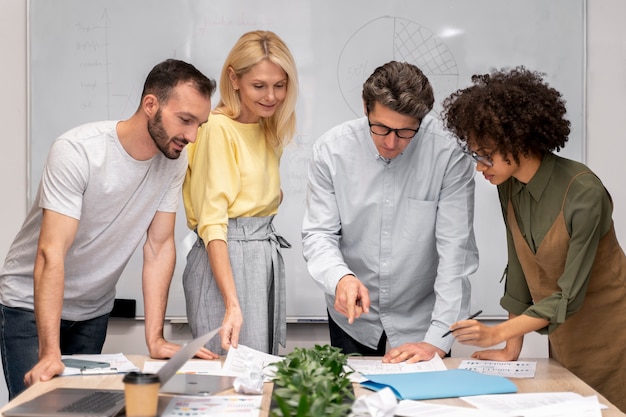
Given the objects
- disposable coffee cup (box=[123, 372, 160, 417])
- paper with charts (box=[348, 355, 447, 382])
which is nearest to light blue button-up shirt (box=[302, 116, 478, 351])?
paper with charts (box=[348, 355, 447, 382])

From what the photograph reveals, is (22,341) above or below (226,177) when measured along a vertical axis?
below

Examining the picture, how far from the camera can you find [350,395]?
148 cm

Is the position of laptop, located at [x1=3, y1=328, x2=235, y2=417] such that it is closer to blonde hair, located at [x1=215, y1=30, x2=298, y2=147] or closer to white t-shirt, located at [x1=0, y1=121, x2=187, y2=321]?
white t-shirt, located at [x1=0, y1=121, x2=187, y2=321]

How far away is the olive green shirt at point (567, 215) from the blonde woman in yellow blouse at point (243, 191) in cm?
73

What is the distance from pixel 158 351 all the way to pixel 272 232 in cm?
53

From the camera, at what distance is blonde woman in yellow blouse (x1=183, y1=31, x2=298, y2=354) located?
214 cm

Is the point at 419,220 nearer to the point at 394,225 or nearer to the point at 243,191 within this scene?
the point at 394,225

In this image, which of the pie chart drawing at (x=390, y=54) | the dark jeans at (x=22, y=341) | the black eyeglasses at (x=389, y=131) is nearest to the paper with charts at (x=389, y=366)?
the black eyeglasses at (x=389, y=131)

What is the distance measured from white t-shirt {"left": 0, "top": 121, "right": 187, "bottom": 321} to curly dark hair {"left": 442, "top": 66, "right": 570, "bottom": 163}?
0.86 meters

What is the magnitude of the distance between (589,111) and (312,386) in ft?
7.51

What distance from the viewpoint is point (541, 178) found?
188 centimetres

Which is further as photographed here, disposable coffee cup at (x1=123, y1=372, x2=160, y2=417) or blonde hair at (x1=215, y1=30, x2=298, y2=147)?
blonde hair at (x1=215, y1=30, x2=298, y2=147)

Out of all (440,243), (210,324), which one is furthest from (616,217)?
(210,324)

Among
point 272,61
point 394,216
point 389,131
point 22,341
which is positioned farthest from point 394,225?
point 22,341
